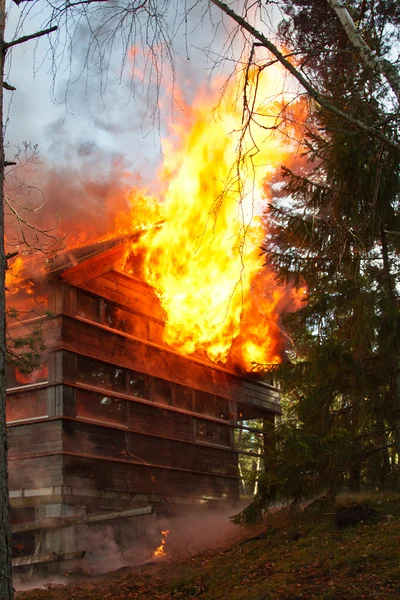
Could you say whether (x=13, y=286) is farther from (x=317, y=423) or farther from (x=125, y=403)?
(x=317, y=423)

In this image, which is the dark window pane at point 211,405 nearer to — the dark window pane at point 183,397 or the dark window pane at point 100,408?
the dark window pane at point 183,397

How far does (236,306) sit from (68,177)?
5.95 meters

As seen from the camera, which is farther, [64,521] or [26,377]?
[26,377]

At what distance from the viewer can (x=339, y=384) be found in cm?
1136

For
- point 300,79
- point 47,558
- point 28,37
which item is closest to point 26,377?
point 47,558

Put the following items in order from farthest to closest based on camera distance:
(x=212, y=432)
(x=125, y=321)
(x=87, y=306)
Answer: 1. (x=212, y=432)
2. (x=125, y=321)
3. (x=87, y=306)

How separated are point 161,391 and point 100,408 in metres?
2.53

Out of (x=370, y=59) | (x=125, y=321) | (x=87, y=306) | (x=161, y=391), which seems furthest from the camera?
(x=161, y=391)

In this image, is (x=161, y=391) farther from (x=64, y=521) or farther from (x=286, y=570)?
(x=286, y=570)

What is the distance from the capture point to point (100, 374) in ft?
49.8

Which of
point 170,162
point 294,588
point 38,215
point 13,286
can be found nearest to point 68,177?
point 38,215

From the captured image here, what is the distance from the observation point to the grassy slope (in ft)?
24.4

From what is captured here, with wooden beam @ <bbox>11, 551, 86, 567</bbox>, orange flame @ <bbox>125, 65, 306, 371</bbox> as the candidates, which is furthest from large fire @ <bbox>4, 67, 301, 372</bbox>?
wooden beam @ <bbox>11, 551, 86, 567</bbox>

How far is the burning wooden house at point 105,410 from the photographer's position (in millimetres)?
13625
